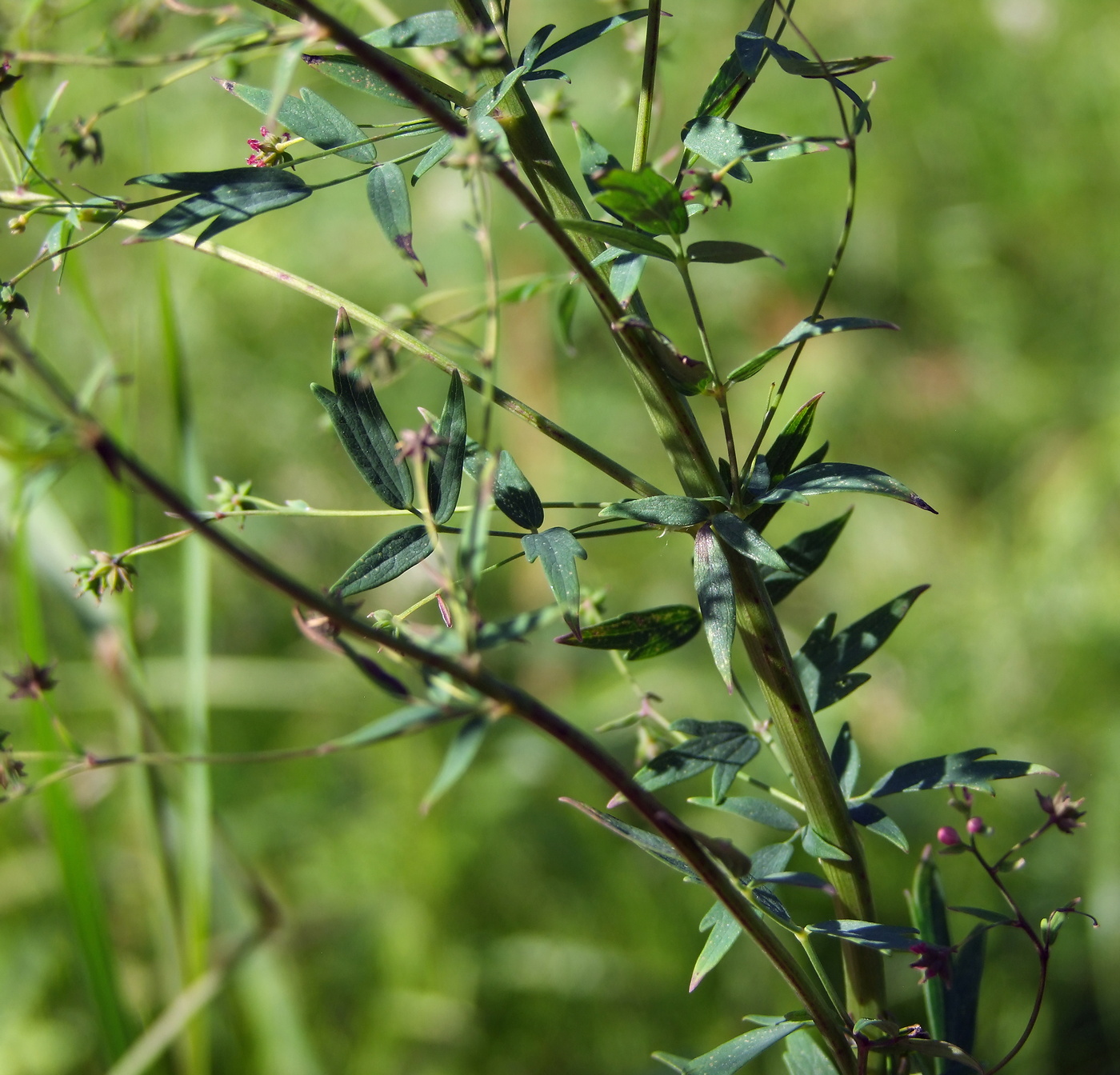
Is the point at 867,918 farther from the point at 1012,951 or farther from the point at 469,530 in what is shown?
the point at 1012,951

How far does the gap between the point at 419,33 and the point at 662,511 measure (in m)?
0.18

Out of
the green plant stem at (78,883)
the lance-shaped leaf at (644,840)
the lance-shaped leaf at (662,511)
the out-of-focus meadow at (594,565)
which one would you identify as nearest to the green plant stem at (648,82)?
the lance-shaped leaf at (662,511)

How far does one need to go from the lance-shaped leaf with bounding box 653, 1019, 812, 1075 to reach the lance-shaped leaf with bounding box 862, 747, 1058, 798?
0.09 metres

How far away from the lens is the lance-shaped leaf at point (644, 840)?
356 millimetres

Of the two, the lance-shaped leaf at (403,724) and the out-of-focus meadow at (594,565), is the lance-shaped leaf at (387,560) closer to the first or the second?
the lance-shaped leaf at (403,724)

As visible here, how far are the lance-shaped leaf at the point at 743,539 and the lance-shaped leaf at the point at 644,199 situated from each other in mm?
95

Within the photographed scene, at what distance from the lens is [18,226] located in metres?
0.38

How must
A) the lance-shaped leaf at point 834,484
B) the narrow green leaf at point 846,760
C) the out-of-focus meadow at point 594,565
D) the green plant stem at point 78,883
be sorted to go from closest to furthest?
the lance-shaped leaf at point 834,484
the narrow green leaf at point 846,760
the green plant stem at point 78,883
the out-of-focus meadow at point 594,565

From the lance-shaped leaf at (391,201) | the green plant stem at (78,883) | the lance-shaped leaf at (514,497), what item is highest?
the lance-shaped leaf at (391,201)

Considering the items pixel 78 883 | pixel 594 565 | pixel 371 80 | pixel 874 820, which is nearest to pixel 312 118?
pixel 371 80

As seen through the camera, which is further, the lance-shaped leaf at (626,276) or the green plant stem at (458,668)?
the lance-shaped leaf at (626,276)

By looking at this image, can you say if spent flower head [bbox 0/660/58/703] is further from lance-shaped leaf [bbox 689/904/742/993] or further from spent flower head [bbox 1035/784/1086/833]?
spent flower head [bbox 1035/784/1086/833]

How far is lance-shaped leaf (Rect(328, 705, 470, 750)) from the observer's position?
246 millimetres

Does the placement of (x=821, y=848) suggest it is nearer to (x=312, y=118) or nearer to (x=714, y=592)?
(x=714, y=592)
